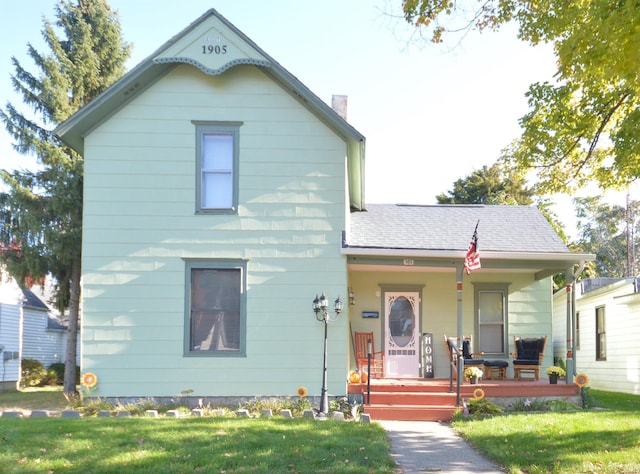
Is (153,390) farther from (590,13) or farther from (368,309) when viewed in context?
(590,13)

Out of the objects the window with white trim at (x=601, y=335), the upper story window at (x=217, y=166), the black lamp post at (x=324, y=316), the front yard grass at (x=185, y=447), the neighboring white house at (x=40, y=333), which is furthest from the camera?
the neighboring white house at (x=40, y=333)

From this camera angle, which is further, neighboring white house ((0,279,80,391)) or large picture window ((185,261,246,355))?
neighboring white house ((0,279,80,391))

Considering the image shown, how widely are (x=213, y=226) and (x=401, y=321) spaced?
17.6 ft

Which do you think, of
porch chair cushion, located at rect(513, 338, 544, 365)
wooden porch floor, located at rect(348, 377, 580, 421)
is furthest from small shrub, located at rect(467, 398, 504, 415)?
porch chair cushion, located at rect(513, 338, 544, 365)

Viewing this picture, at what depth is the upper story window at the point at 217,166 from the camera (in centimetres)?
1355

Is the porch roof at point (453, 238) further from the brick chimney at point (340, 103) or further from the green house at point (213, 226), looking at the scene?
the brick chimney at point (340, 103)

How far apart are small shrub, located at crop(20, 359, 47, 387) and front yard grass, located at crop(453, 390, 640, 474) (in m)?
17.6

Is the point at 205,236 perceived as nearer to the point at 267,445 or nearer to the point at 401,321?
the point at 401,321

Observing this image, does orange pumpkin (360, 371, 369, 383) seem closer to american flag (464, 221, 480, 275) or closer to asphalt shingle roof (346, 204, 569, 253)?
asphalt shingle roof (346, 204, 569, 253)

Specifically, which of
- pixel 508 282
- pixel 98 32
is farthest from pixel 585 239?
pixel 98 32

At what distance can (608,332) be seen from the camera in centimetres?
2155

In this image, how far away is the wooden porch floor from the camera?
12938 mm

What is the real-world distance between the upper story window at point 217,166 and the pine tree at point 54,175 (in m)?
7.01

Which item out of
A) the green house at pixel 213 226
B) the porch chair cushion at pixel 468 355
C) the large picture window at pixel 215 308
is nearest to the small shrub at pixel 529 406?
the porch chair cushion at pixel 468 355
